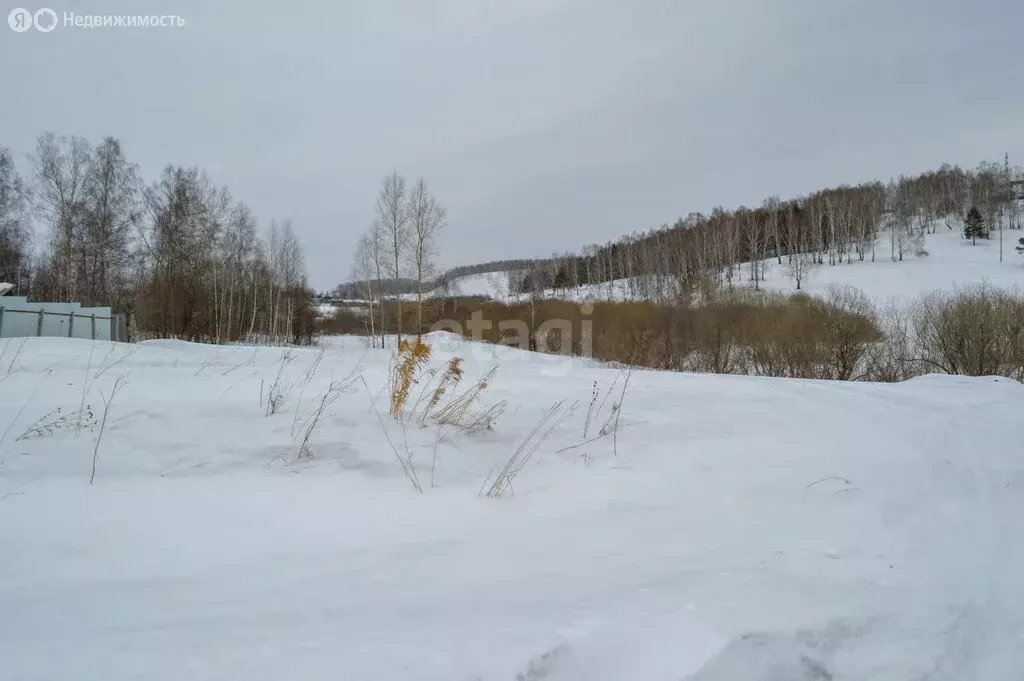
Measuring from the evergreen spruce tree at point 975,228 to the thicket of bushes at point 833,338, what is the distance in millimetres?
48075

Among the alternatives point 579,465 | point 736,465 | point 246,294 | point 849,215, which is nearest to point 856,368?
point 736,465

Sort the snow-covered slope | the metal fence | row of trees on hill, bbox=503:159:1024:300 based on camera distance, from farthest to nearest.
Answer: row of trees on hill, bbox=503:159:1024:300 < the snow-covered slope < the metal fence

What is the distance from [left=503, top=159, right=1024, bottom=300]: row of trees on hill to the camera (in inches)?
1810

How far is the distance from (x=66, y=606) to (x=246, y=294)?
104 ft

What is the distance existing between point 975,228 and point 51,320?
236 feet

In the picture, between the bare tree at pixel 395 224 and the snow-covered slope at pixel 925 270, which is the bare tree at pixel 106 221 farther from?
the snow-covered slope at pixel 925 270

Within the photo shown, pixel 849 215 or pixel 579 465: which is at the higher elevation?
pixel 849 215

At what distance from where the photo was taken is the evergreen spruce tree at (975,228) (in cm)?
4756

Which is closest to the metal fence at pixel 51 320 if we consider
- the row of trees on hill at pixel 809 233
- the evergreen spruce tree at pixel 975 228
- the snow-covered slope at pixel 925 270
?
the row of trees on hill at pixel 809 233

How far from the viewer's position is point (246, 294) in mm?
28906

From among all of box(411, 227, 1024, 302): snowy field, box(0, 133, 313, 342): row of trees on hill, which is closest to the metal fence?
box(0, 133, 313, 342): row of trees on hill

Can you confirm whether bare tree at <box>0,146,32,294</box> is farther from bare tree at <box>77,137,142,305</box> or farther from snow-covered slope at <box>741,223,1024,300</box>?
snow-covered slope at <box>741,223,1024,300</box>

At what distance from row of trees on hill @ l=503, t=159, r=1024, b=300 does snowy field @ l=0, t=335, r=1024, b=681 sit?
39419mm

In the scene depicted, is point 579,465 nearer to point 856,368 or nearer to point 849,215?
point 856,368
